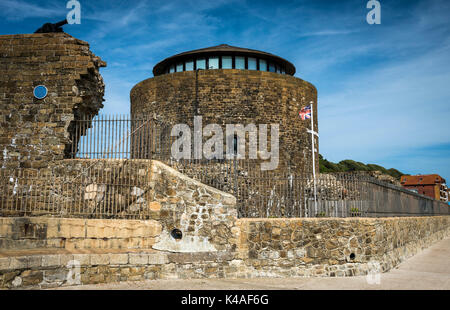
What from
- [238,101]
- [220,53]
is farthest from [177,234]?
[220,53]

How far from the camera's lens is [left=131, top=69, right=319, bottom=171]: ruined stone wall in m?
21.7

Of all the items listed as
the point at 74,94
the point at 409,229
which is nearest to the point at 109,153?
the point at 74,94

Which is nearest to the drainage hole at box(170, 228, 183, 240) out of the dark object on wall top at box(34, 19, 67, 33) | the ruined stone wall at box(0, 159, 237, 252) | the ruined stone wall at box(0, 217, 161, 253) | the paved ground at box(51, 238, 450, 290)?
the ruined stone wall at box(0, 159, 237, 252)

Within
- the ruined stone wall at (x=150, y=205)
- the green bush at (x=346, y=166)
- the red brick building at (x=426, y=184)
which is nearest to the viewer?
the ruined stone wall at (x=150, y=205)

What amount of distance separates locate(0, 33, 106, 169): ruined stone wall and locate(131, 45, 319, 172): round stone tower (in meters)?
11.3

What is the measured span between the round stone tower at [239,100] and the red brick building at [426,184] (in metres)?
61.7

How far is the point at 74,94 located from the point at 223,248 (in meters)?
5.61

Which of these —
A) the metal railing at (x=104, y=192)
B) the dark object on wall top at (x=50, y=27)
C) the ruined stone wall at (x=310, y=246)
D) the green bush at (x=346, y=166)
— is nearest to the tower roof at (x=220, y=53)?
the dark object on wall top at (x=50, y=27)

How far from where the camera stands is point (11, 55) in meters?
10.6

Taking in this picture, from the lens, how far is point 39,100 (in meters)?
10.4

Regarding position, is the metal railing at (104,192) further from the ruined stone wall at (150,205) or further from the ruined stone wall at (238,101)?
the ruined stone wall at (238,101)

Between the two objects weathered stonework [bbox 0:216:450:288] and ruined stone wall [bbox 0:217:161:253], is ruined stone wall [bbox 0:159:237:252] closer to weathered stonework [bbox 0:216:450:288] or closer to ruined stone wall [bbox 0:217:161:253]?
ruined stone wall [bbox 0:217:161:253]

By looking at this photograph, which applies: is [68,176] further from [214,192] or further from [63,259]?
[214,192]

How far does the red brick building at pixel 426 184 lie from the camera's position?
7638 cm
